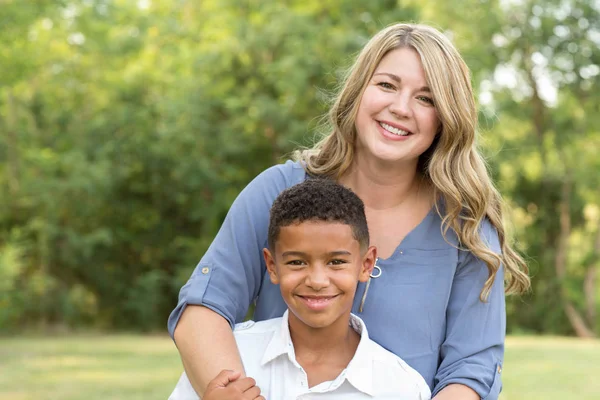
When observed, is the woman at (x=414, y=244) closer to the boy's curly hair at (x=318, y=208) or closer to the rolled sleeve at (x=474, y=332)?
the rolled sleeve at (x=474, y=332)

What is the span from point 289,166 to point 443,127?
0.61 meters

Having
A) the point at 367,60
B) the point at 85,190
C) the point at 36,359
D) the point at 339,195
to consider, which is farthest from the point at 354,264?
the point at 85,190

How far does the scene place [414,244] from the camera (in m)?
3.07

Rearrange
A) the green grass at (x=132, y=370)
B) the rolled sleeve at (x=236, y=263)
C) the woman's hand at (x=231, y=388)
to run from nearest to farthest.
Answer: the woman's hand at (x=231, y=388) < the rolled sleeve at (x=236, y=263) < the green grass at (x=132, y=370)

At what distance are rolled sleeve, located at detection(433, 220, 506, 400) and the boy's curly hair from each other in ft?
1.48

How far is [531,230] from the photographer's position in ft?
61.2

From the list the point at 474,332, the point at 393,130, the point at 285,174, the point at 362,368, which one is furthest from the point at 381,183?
the point at 362,368

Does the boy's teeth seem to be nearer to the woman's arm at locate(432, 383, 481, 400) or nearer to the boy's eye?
the boy's eye

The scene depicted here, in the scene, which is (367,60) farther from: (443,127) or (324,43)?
(324,43)

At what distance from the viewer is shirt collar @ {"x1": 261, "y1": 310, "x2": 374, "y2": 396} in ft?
8.91

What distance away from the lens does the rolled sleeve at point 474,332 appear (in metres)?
2.89

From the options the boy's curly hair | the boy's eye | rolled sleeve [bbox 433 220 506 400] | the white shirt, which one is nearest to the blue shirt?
rolled sleeve [bbox 433 220 506 400]

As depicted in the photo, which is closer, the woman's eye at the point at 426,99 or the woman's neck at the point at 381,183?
the woman's eye at the point at 426,99

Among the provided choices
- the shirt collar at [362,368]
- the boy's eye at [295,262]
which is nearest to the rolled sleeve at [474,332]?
the shirt collar at [362,368]
